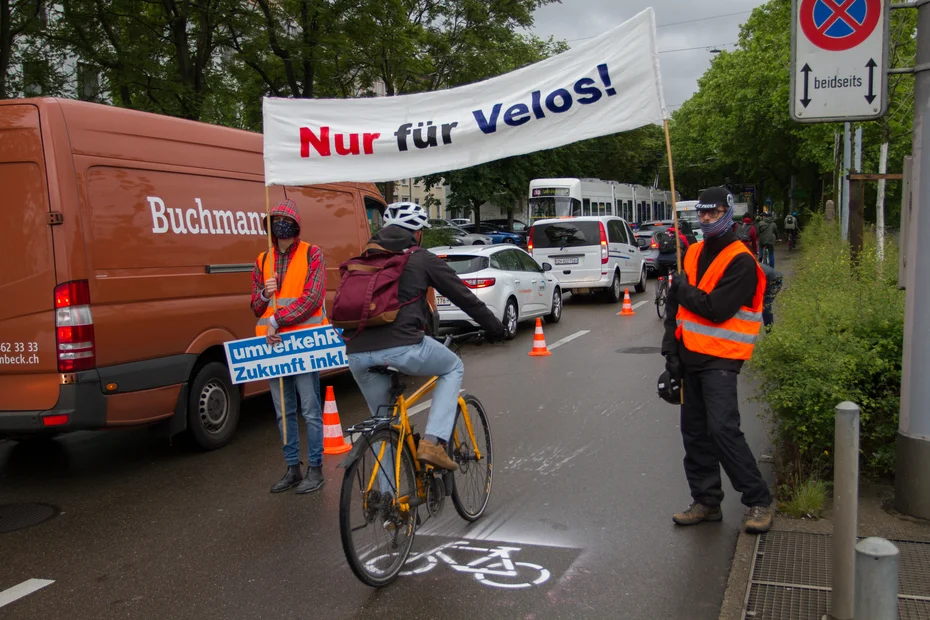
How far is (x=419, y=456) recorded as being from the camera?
4.26 meters

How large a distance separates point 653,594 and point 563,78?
2840mm

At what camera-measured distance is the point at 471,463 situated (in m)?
5.07

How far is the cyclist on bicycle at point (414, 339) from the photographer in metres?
4.33

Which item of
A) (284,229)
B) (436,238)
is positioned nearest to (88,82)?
(436,238)

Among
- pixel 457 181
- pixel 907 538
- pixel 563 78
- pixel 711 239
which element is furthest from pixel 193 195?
pixel 457 181

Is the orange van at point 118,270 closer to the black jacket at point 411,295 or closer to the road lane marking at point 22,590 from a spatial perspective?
the road lane marking at point 22,590

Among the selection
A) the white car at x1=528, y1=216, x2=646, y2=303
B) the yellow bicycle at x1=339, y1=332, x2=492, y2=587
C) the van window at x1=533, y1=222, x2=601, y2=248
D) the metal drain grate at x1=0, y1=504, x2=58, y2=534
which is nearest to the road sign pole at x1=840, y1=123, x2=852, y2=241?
the white car at x1=528, y1=216, x2=646, y2=303

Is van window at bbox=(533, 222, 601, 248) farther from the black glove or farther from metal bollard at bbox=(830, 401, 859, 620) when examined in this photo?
metal bollard at bbox=(830, 401, 859, 620)

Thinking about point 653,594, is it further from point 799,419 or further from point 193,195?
point 193,195

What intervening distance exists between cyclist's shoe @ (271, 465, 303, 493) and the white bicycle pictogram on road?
1.57 m

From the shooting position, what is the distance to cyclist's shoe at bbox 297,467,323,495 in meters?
5.72

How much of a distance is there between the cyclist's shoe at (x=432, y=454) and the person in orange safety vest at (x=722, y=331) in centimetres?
137

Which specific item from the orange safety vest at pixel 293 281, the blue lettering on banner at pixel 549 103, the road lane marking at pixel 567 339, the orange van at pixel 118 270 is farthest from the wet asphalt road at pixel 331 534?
the road lane marking at pixel 567 339

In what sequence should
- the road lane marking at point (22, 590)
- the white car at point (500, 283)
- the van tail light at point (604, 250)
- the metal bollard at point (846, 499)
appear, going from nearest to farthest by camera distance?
the metal bollard at point (846, 499)
the road lane marking at point (22, 590)
the white car at point (500, 283)
the van tail light at point (604, 250)
